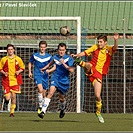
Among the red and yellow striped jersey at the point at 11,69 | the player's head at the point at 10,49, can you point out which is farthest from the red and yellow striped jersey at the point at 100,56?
the red and yellow striped jersey at the point at 11,69

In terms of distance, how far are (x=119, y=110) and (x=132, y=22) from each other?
9.70ft

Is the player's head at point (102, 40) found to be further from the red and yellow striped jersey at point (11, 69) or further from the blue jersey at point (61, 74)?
the red and yellow striped jersey at point (11, 69)

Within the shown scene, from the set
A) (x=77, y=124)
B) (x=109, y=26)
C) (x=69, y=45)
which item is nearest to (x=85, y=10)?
(x=109, y=26)

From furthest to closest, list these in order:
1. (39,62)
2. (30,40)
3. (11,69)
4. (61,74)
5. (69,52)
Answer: (30,40)
(69,52)
(11,69)
(39,62)
(61,74)

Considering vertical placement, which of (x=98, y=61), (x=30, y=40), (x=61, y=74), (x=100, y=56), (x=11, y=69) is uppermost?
(x=30, y=40)

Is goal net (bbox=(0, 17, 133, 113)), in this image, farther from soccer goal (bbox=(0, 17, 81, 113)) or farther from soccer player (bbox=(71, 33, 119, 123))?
soccer player (bbox=(71, 33, 119, 123))

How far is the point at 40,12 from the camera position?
22906 mm

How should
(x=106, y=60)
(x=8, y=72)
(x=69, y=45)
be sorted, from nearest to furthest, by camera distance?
(x=106, y=60)
(x=8, y=72)
(x=69, y=45)

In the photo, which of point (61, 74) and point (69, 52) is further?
point (69, 52)

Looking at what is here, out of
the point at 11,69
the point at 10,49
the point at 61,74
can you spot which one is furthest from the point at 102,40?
the point at 11,69

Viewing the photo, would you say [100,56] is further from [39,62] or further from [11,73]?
[11,73]

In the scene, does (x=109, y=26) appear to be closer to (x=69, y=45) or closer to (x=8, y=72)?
(x=69, y=45)

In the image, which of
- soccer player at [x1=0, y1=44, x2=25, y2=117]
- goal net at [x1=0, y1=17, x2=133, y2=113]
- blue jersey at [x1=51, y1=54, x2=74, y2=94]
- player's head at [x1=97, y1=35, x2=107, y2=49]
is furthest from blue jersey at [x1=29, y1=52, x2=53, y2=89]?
goal net at [x1=0, y1=17, x2=133, y2=113]

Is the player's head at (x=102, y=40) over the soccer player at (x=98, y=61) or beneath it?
over
